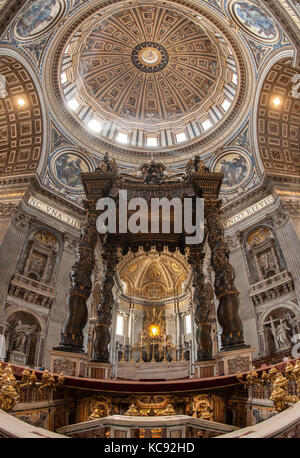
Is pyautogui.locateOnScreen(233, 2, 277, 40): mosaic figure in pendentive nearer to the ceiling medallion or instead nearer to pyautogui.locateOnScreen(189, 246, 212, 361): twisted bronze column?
the ceiling medallion

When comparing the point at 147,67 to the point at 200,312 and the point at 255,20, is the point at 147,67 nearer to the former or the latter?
the point at 255,20

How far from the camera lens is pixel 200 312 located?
8.88m

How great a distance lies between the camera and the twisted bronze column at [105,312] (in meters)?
8.11

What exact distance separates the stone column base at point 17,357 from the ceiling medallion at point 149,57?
69.5ft

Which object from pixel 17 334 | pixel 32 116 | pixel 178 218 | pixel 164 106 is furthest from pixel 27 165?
pixel 164 106

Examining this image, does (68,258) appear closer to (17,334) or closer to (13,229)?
(13,229)

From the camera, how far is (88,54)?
2089cm

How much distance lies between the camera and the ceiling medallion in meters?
22.1

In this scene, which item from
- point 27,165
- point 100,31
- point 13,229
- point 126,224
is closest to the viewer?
point 126,224

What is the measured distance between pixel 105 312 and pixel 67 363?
2.39m

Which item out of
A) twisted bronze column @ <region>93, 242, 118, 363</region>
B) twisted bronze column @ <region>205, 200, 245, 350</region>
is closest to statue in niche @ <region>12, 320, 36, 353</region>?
twisted bronze column @ <region>93, 242, 118, 363</region>

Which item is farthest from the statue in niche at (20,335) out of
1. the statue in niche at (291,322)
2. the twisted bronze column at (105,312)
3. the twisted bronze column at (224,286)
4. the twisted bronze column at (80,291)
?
the statue in niche at (291,322)

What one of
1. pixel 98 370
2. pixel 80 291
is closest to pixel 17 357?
pixel 98 370

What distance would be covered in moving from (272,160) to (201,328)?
12023 mm
